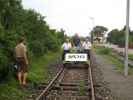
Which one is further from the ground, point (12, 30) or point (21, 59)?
point (12, 30)

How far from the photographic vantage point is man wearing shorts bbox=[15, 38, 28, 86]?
15.7m

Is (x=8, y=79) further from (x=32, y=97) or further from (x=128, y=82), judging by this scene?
(x=128, y=82)

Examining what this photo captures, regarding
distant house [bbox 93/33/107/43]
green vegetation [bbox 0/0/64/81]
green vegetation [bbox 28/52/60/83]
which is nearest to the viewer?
green vegetation [bbox 0/0/64/81]

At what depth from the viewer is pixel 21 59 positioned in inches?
621

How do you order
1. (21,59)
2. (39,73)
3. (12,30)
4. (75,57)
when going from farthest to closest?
(75,57) < (39,73) < (12,30) < (21,59)

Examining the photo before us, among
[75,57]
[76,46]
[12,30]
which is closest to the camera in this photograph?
[12,30]

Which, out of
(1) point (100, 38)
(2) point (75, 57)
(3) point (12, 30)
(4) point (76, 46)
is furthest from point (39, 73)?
(1) point (100, 38)

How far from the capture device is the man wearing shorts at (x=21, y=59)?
1570 cm

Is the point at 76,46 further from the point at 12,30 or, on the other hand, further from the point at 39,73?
the point at 12,30

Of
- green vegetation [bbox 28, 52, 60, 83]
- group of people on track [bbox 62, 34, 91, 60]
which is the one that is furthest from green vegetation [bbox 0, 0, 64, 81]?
group of people on track [bbox 62, 34, 91, 60]

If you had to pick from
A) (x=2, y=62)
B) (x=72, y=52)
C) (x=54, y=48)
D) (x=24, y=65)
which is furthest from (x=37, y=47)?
(x=54, y=48)

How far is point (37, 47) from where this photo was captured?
30234 millimetres

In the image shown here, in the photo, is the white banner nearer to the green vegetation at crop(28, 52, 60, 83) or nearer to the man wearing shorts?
the green vegetation at crop(28, 52, 60, 83)

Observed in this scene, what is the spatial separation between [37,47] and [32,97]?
16.8m
